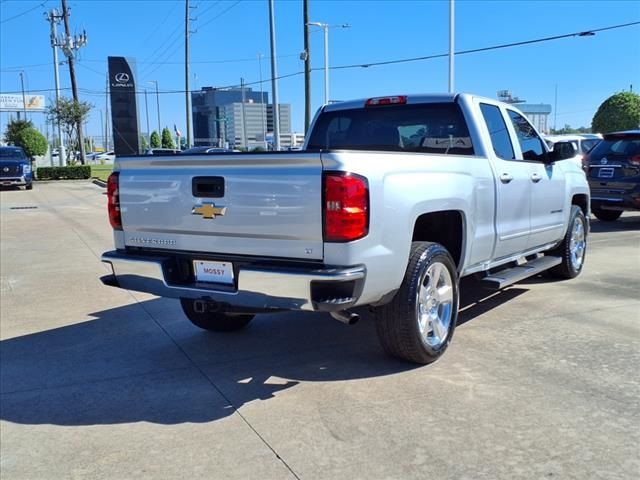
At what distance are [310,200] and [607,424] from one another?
2090mm

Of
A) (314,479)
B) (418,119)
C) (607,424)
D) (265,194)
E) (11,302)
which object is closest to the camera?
(314,479)

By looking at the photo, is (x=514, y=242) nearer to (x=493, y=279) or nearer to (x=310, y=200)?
(x=493, y=279)

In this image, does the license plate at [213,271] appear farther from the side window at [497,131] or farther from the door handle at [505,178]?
the side window at [497,131]

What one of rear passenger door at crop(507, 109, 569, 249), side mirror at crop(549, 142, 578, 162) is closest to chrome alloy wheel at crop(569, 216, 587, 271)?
rear passenger door at crop(507, 109, 569, 249)

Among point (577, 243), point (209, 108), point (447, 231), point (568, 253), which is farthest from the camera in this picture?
point (209, 108)

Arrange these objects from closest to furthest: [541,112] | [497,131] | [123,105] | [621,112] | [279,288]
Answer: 1. [279,288]
2. [497,131]
3. [123,105]
4. [621,112]
5. [541,112]

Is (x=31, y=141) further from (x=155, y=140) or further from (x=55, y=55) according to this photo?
(x=155, y=140)

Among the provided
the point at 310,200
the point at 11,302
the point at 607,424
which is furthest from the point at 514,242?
the point at 11,302

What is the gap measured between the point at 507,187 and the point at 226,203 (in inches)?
103

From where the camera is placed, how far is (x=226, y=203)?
12.4 feet

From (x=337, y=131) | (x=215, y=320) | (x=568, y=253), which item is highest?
(x=337, y=131)

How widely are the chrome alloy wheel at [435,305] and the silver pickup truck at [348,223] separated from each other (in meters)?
0.01

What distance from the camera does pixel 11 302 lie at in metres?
6.77

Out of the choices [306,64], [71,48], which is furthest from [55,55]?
[306,64]
